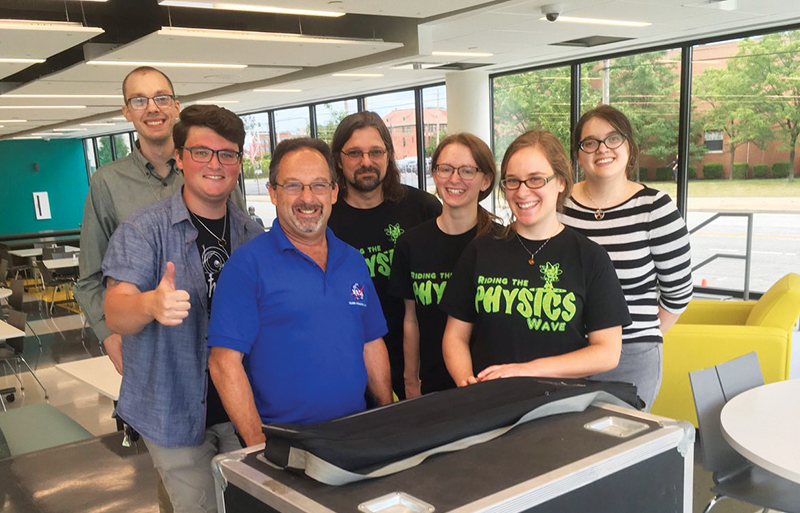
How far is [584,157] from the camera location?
238cm

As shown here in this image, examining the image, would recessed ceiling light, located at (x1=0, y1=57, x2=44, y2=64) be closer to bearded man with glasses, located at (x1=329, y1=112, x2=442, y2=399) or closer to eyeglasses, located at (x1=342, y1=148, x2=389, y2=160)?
bearded man with glasses, located at (x1=329, y1=112, x2=442, y2=399)

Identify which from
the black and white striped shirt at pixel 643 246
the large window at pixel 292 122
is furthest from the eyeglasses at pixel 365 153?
the large window at pixel 292 122

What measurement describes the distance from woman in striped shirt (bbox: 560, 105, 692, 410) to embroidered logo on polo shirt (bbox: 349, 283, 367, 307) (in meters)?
0.93

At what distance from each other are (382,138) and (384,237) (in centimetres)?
38

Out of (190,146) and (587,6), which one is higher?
(587,6)

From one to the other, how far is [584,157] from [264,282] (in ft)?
4.48

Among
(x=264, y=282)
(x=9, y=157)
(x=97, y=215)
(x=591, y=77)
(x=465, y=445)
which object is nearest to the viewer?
(x=465, y=445)

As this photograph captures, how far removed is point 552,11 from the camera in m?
5.52

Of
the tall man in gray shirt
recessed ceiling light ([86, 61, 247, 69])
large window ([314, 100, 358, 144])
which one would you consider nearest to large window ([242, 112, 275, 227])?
large window ([314, 100, 358, 144])

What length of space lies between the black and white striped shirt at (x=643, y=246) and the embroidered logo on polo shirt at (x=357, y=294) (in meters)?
0.98

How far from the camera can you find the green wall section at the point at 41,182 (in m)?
19.2

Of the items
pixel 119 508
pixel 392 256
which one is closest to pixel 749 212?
pixel 392 256

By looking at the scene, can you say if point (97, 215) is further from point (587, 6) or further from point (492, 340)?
point (587, 6)

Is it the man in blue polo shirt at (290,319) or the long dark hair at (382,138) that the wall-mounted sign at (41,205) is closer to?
the long dark hair at (382,138)
